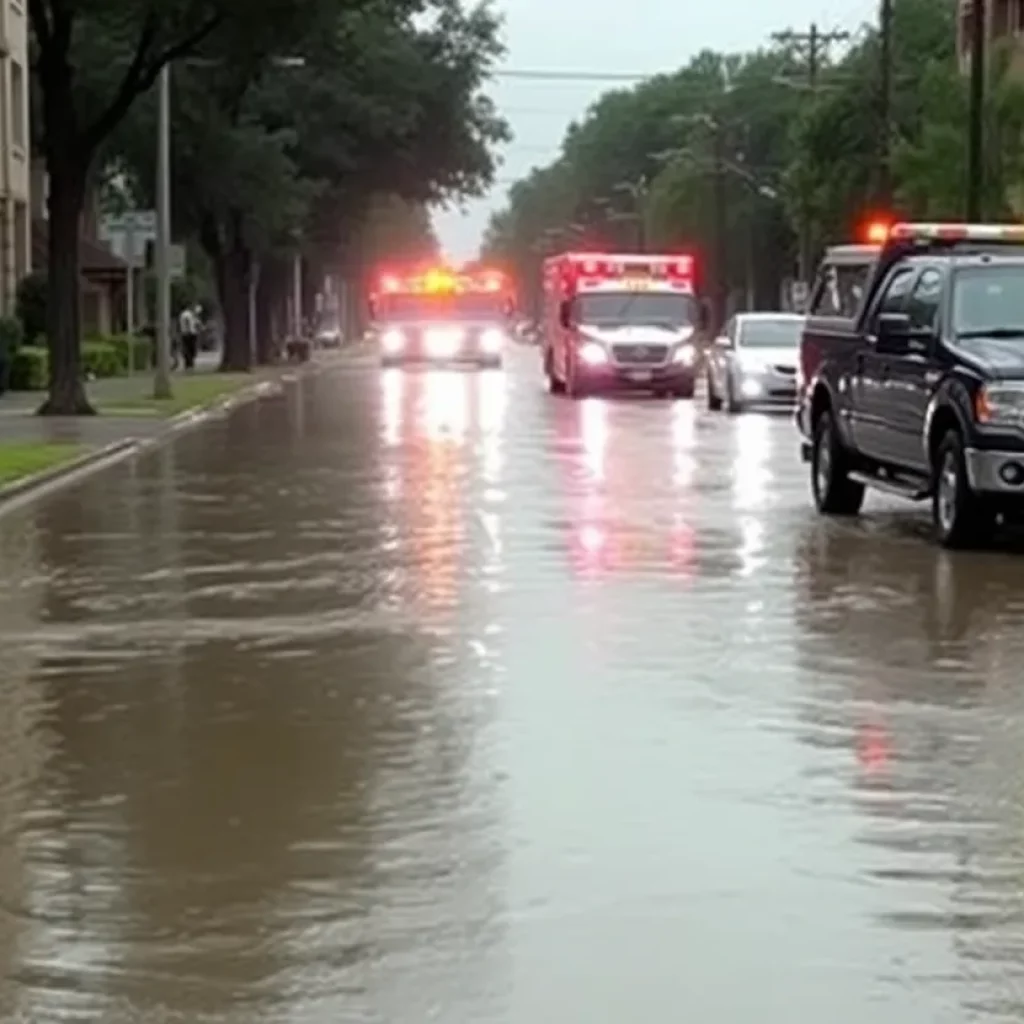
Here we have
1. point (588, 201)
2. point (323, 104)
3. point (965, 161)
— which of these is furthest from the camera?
point (588, 201)

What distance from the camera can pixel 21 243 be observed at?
58875 millimetres

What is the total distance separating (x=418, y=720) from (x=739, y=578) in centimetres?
552

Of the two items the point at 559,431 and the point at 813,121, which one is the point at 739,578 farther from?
the point at 813,121

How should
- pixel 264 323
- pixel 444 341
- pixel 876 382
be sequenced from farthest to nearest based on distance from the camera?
pixel 264 323 → pixel 444 341 → pixel 876 382

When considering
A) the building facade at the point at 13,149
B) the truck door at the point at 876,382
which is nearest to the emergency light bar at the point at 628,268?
the building facade at the point at 13,149

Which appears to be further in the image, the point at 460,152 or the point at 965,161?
the point at 460,152

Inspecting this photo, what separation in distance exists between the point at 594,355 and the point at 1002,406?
30852 millimetres

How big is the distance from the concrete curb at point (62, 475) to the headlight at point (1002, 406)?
27.4ft

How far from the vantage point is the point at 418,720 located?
11.0 m

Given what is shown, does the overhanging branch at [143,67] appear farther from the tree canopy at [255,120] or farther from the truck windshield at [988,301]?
the truck windshield at [988,301]

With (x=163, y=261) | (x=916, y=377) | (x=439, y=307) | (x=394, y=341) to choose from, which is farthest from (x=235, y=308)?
(x=916, y=377)

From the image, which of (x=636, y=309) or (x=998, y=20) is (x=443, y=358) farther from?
(x=998, y=20)

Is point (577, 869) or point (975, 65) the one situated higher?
point (975, 65)

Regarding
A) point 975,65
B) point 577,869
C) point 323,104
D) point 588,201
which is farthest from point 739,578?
point 588,201
